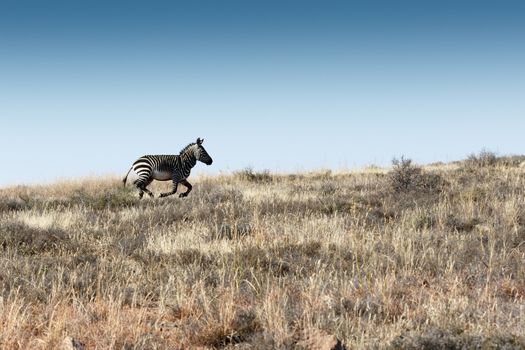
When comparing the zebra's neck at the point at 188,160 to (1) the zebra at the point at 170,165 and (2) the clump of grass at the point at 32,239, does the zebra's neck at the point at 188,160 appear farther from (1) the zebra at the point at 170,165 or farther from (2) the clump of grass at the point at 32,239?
(2) the clump of grass at the point at 32,239

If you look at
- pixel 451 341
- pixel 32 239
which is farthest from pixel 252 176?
pixel 451 341

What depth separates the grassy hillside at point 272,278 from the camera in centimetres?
466

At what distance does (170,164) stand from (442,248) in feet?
36.5

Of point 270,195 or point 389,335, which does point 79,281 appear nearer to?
point 389,335

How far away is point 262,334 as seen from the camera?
15.2 ft

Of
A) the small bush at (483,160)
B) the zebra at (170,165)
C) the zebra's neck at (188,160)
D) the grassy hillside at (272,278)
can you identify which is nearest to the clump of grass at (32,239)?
the grassy hillside at (272,278)

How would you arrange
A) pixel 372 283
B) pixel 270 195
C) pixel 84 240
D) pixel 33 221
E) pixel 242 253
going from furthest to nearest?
pixel 270 195 < pixel 33 221 < pixel 84 240 < pixel 242 253 < pixel 372 283

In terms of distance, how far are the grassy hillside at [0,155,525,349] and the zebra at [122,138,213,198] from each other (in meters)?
3.38

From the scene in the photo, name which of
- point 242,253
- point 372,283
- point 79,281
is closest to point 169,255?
point 242,253

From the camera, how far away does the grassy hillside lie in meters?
4.66

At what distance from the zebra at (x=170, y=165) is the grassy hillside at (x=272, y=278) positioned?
3379 mm

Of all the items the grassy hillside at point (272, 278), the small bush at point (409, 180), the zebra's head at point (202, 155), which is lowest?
the grassy hillside at point (272, 278)

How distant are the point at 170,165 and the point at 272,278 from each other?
11524mm

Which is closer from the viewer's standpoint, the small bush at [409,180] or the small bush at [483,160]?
the small bush at [409,180]
